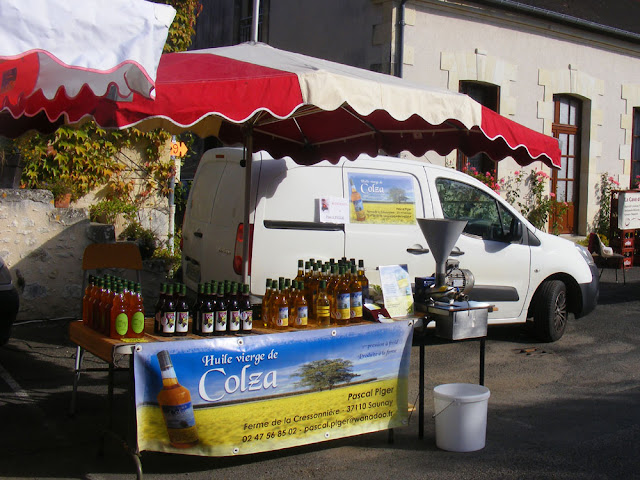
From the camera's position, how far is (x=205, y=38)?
1767 centimetres

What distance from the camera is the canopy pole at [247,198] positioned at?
19.8 feet

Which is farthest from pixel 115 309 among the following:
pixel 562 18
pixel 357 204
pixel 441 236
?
pixel 562 18

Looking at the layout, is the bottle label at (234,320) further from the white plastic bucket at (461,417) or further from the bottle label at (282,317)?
the white plastic bucket at (461,417)

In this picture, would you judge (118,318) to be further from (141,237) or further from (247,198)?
(141,237)

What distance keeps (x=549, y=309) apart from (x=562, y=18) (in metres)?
8.38

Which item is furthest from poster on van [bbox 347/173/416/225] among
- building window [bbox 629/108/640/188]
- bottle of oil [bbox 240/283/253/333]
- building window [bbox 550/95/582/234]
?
building window [bbox 629/108/640/188]

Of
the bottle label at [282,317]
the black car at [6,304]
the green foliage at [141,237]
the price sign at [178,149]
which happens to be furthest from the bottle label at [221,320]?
the price sign at [178,149]

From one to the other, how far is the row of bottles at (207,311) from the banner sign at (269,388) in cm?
15

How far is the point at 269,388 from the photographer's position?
4.39 metres

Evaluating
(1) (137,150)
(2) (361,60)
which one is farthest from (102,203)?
(2) (361,60)

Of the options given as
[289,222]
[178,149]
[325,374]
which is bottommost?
[325,374]

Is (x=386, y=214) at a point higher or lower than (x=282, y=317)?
higher

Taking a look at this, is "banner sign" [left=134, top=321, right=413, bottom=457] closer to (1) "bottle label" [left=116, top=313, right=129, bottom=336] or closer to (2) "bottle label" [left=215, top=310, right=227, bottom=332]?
(2) "bottle label" [left=215, top=310, right=227, bottom=332]

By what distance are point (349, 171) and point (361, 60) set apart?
6.32 metres
